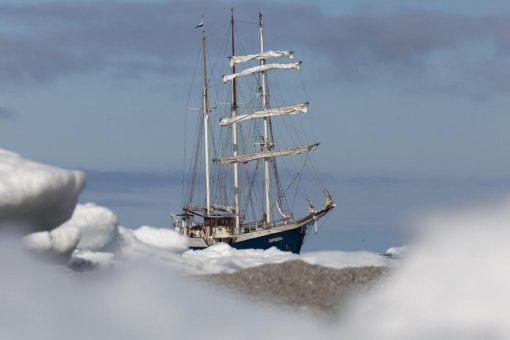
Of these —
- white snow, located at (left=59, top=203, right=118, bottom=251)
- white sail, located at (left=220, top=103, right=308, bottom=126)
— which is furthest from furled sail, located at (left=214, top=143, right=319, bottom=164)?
white snow, located at (left=59, top=203, right=118, bottom=251)

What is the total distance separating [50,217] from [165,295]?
22.5 feet

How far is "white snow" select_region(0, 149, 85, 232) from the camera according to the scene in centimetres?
3753

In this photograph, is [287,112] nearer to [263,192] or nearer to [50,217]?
[263,192]

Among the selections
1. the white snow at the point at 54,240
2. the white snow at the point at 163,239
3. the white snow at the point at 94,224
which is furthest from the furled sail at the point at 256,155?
the white snow at the point at 54,240

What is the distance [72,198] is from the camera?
3947 centimetres

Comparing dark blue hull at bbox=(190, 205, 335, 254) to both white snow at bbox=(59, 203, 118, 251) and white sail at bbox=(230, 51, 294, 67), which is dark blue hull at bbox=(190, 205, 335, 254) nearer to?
white sail at bbox=(230, 51, 294, 67)

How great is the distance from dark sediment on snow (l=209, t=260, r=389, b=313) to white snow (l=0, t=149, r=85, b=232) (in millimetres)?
5688

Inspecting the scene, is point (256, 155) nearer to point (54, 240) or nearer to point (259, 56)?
point (259, 56)

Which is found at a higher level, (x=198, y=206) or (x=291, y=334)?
(x=198, y=206)

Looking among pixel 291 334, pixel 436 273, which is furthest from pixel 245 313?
pixel 436 273

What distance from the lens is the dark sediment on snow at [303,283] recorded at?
35312 mm

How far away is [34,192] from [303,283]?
30.3ft

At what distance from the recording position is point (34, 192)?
3778 centimetres

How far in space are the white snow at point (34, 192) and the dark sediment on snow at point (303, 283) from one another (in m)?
5.69
